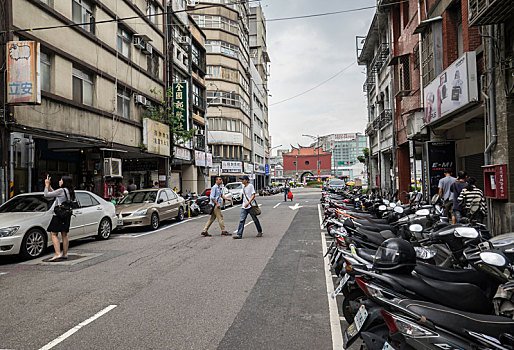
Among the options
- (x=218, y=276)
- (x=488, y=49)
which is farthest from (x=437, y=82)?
(x=218, y=276)

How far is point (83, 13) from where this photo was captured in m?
16.5

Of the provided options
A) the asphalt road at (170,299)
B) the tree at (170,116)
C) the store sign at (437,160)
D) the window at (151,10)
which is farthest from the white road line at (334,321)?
the window at (151,10)

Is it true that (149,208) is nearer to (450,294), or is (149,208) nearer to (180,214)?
(180,214)

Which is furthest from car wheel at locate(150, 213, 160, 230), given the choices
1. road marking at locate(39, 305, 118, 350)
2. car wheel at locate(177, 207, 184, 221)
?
road marking at locate(39, 305, 118, 350)

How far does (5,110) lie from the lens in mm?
11438

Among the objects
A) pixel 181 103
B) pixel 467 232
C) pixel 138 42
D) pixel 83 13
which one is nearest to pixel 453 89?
pixel 467 232

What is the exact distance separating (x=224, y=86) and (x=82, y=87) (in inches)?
1149

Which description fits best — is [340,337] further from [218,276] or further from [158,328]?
[218,276]

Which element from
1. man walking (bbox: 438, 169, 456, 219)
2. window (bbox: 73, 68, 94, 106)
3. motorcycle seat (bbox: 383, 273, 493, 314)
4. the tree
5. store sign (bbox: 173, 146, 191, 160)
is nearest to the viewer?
motorcycle seat (bbox: 383, 273, 493, 314)

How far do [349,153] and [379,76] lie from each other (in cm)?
9958

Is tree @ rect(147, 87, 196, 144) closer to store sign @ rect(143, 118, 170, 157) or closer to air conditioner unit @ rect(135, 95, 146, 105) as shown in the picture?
store sign @ rect(143, 118, 170, 157)

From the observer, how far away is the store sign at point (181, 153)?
25.3 m

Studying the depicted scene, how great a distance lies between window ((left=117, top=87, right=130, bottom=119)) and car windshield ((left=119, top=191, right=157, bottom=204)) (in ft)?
19.2

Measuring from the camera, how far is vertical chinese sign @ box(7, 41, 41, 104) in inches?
445
